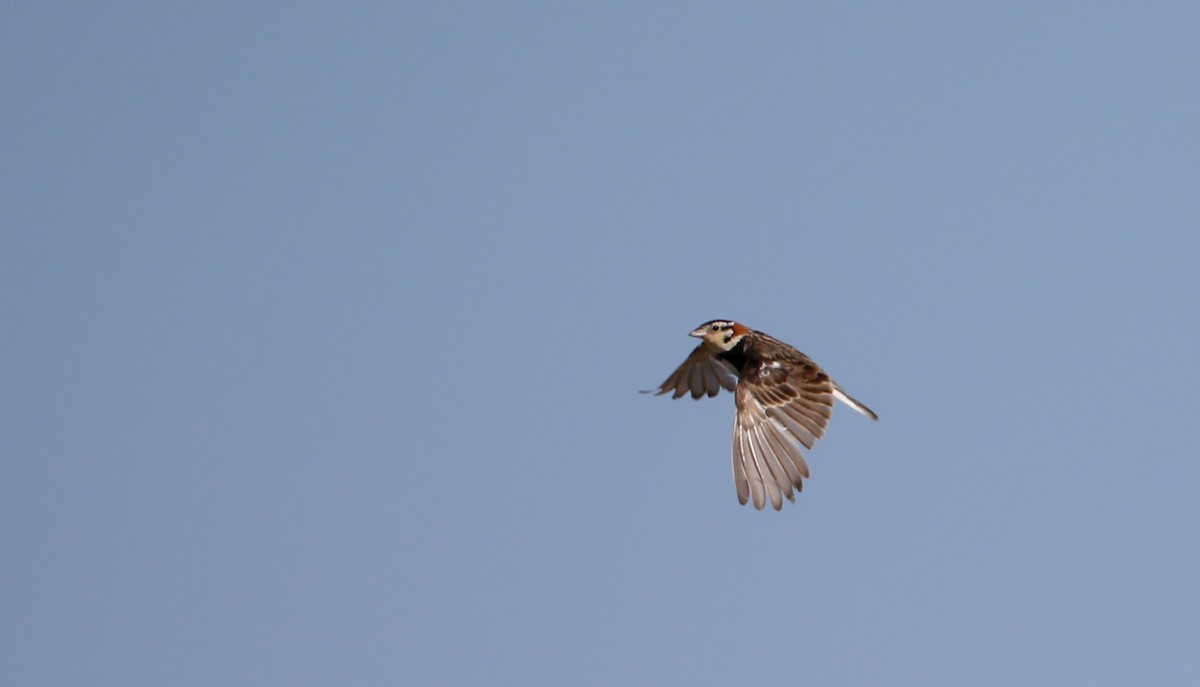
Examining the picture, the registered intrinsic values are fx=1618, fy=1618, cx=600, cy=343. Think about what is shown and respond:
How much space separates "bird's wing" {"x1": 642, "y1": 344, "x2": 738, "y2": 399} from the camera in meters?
22.7

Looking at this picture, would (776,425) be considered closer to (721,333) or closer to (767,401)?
(767,401)

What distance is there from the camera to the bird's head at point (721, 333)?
21.8 meters

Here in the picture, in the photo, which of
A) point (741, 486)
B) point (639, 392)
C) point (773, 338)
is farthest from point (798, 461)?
point (639, 392)

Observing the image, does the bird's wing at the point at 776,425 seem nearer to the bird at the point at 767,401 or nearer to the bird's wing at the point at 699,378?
the bird at the point at 767,401

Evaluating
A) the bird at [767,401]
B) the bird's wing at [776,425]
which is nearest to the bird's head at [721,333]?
the bird at [767,401]

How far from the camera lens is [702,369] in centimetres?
2292

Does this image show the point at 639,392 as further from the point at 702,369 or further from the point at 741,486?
the point at 741,486

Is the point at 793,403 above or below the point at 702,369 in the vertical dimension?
below

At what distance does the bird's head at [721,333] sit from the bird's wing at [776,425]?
3.25 ft

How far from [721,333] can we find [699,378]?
4.43 ft

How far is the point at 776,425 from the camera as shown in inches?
776

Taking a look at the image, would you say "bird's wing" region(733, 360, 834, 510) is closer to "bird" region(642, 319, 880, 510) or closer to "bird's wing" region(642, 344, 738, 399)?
"bird" region(642, 319, 880, 510)

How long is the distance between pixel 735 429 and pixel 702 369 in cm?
313

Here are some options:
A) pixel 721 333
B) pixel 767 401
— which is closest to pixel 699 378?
pixel 721 333
